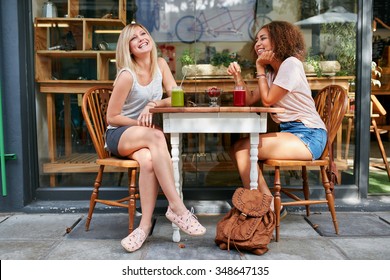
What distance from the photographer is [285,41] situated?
2.74 m

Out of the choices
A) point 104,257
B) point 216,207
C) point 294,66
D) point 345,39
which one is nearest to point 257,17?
point 345,39

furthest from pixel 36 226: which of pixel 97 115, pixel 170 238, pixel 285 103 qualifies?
pixel 285 103

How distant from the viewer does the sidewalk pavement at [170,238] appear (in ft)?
7.88

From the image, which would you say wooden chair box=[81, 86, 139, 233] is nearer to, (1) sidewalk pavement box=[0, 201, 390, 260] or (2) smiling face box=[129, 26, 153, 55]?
(1) sidewalk pavement box=[0, 201, 390, 260]

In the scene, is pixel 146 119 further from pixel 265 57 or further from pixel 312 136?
pixel 312 136

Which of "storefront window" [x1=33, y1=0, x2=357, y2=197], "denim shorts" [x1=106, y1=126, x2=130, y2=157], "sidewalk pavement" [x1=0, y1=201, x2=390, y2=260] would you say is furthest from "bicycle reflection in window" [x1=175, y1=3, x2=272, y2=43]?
"sidewalk pavement" [x1=0, y1=201, x2=390, y2=260]

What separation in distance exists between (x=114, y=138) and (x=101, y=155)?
22 cm

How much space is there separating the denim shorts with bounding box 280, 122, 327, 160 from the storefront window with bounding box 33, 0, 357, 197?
0.71 m

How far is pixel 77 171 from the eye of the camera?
3475 mm

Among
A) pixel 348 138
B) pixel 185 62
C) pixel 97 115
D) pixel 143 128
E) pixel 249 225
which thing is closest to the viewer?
pixel 249 225

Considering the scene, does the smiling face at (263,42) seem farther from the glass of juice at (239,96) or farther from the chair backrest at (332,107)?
the chair backrest at (332,107)

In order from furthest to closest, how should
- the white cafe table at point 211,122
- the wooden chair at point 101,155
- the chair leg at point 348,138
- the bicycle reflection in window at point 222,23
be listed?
the bicycle reflection in window at point 222,23 → the chair leg at point 348,138 → the wooden chair at point 101,155 → the white cafe table at point 211,122

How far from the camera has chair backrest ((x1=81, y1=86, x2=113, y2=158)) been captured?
2805mm

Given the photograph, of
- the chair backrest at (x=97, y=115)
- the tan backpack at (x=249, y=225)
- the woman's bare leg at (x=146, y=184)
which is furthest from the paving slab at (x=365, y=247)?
the chair backrest at (x=97, y=115)
